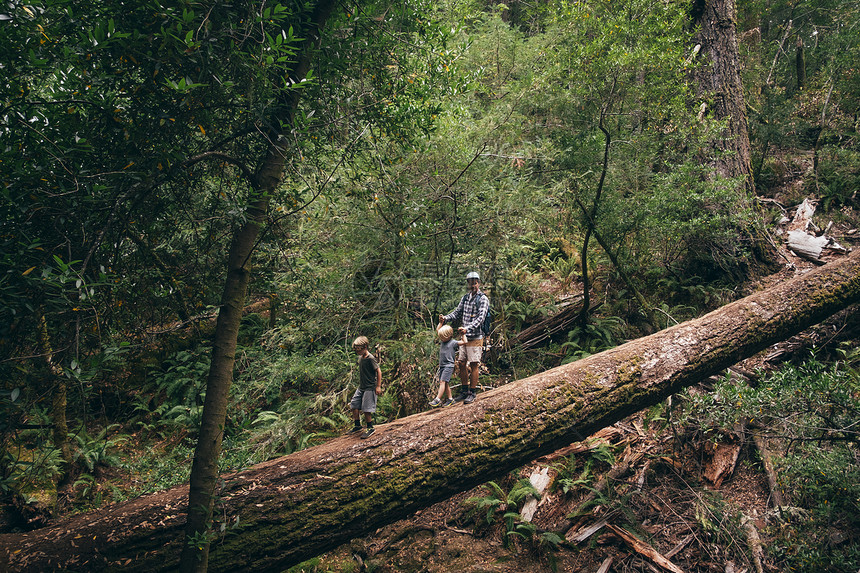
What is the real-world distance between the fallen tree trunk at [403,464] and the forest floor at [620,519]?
1136 mm

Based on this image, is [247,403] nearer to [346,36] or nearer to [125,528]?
[125,528]

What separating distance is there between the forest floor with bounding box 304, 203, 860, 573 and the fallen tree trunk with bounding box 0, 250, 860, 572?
3.73 feet

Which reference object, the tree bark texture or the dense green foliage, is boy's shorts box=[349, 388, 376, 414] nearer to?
the dense green foliage

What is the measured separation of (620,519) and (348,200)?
7.12 metres

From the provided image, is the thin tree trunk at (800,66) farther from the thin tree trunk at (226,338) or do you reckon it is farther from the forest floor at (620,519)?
the thin tree trunk at (226,338)

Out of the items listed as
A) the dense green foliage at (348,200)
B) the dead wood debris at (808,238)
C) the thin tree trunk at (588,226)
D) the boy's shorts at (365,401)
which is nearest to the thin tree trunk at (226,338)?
the dense green foliage at (348,200)

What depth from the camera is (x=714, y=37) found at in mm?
10008

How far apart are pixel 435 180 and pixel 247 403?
6.35 m

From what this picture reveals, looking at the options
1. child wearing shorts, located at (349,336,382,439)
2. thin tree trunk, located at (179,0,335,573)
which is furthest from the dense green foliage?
child wearing shorts, located at (349,336,382,439)

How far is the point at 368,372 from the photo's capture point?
5.70m

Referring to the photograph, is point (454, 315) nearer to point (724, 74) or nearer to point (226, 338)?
point (226, 338)

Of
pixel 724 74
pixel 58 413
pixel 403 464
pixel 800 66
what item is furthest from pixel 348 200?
pixel 800 66

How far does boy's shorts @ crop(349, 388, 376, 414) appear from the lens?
5.64 m

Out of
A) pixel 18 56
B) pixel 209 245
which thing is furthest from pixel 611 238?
pixel 18 56
